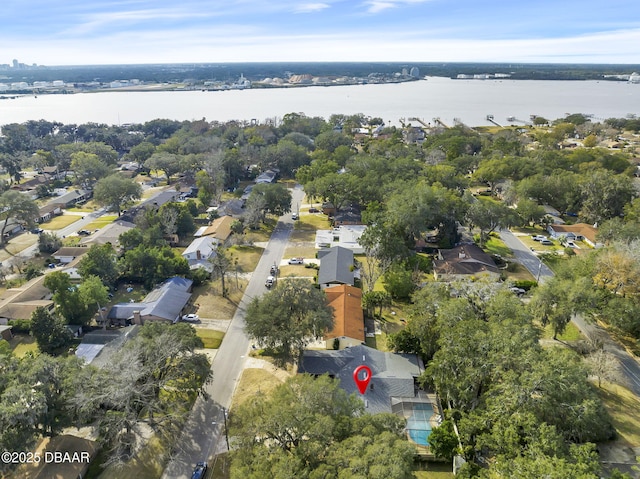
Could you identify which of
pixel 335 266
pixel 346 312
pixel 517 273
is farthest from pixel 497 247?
pixel 346 312

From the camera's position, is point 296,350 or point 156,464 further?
point 296,350

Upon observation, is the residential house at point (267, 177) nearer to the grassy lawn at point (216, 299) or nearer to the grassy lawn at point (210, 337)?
the grassy lawn at point (216, 299)

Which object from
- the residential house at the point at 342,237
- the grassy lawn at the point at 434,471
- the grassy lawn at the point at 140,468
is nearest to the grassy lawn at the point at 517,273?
the residential house at the point at 342,237

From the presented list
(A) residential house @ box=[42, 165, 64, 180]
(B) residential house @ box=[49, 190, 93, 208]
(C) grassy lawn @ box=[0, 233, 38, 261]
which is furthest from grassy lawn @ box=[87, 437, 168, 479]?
(A) residential house @ box=[42, 165, 64, 180]

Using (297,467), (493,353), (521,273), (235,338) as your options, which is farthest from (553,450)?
(521,273)

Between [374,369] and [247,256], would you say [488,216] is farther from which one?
[247,256]

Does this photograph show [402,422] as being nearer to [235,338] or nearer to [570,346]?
[235,338]

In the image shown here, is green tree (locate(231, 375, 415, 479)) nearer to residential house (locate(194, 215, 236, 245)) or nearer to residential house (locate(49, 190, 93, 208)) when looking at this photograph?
residential house (locate(194, 215, 236, 245))
